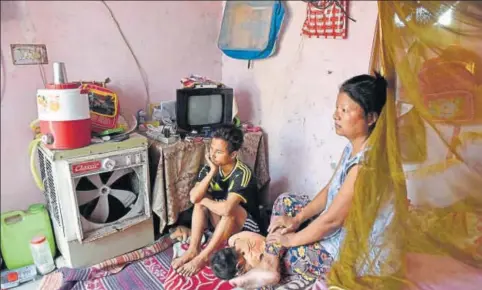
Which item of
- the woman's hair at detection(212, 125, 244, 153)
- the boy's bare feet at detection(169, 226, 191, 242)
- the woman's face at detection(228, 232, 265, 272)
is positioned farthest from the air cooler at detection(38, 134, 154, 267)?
the woman's face at detection(228, 232, 265, 272)

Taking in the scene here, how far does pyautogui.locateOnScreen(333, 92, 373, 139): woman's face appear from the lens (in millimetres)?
1181

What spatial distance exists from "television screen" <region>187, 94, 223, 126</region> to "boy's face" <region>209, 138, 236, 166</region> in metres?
0.31

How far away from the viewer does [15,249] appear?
1647 millimetres

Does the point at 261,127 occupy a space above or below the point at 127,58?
below

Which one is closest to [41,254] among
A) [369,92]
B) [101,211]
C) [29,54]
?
[101,211]

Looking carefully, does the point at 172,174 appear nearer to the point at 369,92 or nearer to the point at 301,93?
the point at 301,93

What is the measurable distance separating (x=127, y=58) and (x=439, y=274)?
64.3 inches

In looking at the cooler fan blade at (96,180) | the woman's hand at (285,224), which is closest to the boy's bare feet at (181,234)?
the cooler fan blade at (96,180)

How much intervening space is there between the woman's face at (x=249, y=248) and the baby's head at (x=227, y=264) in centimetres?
2

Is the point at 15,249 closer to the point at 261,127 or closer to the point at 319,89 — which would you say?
the point at 261,127

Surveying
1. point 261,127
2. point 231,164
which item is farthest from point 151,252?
point 261,127

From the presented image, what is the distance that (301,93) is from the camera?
1837 millimetres

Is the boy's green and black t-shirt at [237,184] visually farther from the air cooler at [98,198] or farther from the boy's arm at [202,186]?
the air cooler at [98,198]

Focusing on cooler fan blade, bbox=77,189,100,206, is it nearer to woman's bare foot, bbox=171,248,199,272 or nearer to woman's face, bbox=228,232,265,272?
woman's bare foot, bbox=171,248,199,272
